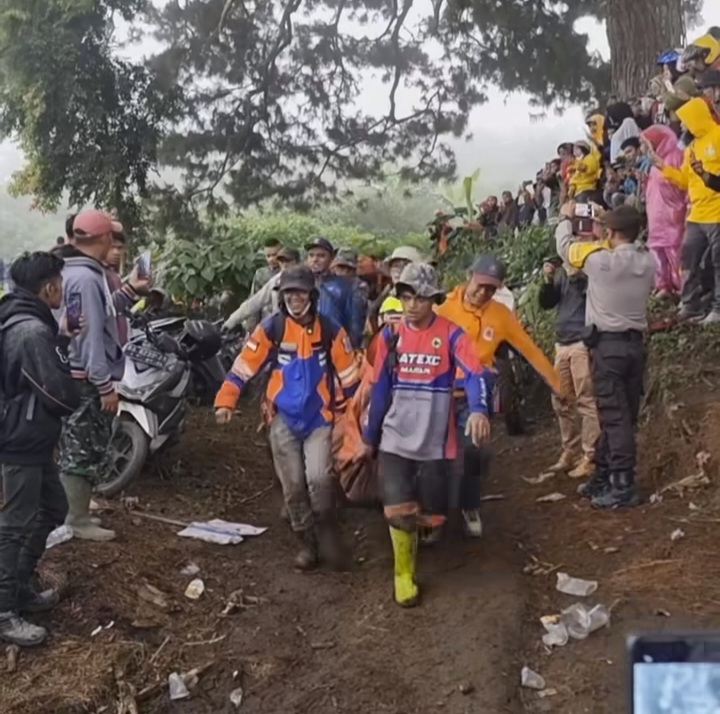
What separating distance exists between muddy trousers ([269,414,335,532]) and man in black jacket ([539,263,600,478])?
2.10 meters

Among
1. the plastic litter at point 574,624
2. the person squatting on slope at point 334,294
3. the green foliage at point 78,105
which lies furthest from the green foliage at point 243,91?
the plastic litter at point 574,624

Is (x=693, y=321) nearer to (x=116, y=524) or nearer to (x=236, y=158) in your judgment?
(x=116, y=524)

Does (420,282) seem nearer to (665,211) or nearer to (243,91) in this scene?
(665,211)

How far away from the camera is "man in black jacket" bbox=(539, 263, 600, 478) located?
654 cm

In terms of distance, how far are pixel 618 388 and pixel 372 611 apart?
6.90ft

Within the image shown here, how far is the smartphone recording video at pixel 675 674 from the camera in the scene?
1209 mm

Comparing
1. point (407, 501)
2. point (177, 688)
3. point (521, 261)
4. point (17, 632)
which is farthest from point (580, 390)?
point (521, 261)

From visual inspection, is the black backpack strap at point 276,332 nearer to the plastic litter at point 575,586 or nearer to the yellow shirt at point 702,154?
the plastic litter at point 575,586

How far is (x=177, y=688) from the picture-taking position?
13.4ft

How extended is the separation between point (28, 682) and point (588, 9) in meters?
14.6

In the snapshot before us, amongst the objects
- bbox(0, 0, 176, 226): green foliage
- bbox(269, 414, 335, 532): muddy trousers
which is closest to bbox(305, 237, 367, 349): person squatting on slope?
bbox(269, 414, 335, 532): muddy trousers

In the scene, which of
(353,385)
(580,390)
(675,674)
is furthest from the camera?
(580,390)

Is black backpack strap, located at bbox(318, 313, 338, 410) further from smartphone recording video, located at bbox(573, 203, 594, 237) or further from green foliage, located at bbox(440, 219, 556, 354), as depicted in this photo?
green foliage, located at bbox(440, 219, 556, 354)

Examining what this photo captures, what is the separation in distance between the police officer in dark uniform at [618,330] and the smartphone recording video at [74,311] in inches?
116
